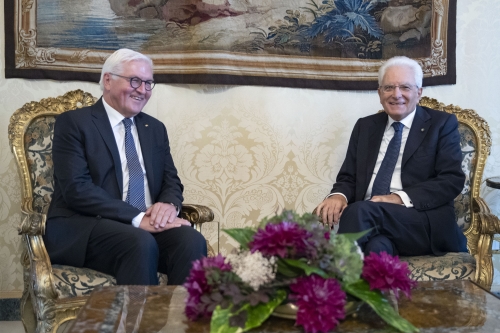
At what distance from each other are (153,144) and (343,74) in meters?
1.32

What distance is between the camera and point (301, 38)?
3.88 meters

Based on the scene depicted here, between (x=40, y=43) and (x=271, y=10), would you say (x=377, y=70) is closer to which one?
(x=271, y=10)

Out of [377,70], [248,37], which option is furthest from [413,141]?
[248,37]

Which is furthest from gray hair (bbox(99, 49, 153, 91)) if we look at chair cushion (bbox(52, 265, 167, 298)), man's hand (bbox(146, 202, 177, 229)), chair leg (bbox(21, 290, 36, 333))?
chair leg (bbox(21, 290, 36, 333))

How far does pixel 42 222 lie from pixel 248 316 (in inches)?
58.9

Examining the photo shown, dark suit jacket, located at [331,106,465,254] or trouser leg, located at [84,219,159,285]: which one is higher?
dark suit jacket, located at [331,106,465,254]

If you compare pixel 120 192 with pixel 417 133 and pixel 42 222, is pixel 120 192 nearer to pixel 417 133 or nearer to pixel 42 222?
pixel 42 222

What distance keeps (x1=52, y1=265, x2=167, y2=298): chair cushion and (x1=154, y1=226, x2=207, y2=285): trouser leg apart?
0.92 ft

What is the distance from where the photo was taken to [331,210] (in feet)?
10.9

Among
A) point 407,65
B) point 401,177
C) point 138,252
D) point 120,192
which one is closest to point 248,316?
point 138,252

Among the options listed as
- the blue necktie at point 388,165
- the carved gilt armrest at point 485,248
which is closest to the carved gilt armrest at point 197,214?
the blue necktie at point 388,165

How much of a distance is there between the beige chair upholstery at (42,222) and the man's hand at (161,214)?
0.16 metres

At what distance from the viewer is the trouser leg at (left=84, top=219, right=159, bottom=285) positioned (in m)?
2.83

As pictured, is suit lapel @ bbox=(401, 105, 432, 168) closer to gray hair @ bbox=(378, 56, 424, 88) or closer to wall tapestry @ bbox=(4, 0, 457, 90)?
gray hair @ bbox=(378, 56, 424, 88)
